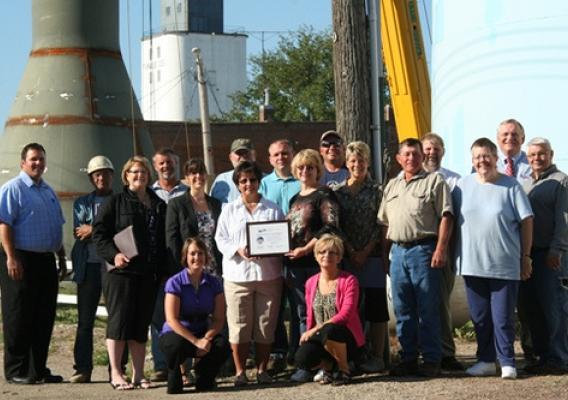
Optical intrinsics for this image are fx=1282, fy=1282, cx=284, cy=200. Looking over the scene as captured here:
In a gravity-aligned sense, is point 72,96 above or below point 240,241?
above

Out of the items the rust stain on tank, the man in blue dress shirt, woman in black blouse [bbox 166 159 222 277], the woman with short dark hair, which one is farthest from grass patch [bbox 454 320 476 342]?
the rust stain on tank

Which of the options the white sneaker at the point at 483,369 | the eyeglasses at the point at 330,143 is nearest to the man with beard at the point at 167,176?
the eyeglasses at the point at 330,143

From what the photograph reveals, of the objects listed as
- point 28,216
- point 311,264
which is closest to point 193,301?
point 311,264

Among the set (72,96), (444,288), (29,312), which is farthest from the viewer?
(72,96)

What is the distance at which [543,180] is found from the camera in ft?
31.7

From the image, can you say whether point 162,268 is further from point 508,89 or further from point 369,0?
point 508,89

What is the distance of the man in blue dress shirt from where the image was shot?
10.1m

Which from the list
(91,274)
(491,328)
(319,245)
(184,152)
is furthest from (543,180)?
(184,152)

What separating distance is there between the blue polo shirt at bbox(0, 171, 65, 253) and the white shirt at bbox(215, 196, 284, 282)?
55.8 inches

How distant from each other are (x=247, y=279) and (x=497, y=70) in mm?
4415

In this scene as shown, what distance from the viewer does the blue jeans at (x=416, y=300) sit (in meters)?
9.56

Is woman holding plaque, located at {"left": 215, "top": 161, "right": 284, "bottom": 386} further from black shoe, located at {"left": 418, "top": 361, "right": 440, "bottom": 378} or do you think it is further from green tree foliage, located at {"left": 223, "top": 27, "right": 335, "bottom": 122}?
green tree foliage, located at {"left": 223, "top": 27, "right": 335, "bottom": 122}

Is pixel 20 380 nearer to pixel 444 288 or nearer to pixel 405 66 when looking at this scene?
pixel 444 288

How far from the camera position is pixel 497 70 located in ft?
42.2
